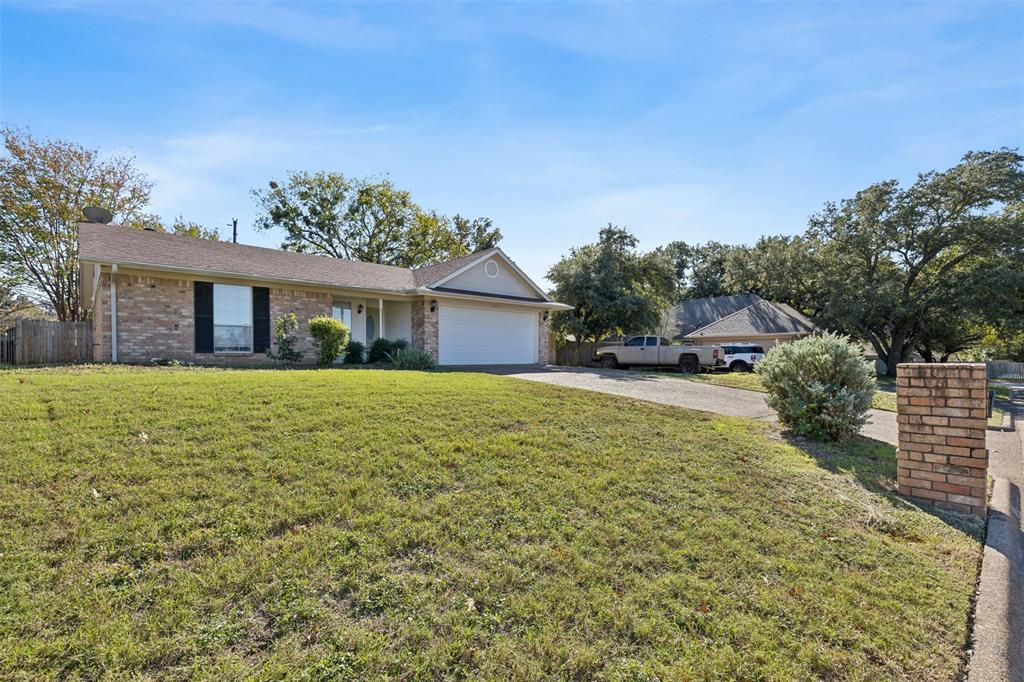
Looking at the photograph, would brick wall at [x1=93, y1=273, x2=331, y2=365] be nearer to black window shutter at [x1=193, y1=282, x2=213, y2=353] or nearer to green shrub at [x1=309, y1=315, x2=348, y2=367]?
black window shutter at [x1=193, y1=282, x2=213, y2=353]

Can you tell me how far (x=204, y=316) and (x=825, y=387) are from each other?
1426 centimetres

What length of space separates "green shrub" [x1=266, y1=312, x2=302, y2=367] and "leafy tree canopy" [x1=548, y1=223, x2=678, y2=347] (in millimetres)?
13644

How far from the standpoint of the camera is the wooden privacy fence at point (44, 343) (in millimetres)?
12016

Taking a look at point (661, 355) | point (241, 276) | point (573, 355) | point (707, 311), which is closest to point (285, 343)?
point (241, 276)

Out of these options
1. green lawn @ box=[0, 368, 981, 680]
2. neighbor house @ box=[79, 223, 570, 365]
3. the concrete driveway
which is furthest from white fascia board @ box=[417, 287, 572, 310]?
green lawn @ box=[0, 368, 981, 680]

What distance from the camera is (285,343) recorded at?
13.2 metres

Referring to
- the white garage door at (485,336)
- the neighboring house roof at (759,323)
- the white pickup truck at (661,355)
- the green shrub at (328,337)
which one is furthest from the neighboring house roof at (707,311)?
the green shrub at (328,337)

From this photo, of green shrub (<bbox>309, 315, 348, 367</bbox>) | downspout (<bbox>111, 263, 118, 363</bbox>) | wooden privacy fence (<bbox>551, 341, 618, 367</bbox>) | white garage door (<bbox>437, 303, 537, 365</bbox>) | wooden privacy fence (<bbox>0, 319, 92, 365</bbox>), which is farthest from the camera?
wooden privacy fence (<bbox>551, 341, 618, 367</bbox>)

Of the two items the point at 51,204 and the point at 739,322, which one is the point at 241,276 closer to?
the point at 51,204

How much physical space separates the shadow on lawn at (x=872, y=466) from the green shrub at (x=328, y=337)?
1095cm

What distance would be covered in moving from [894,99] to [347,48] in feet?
30.4

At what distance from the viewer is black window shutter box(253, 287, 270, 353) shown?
1354cm

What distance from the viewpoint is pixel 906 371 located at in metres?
4.62

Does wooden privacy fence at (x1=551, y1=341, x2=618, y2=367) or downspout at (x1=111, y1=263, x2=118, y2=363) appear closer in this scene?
downspout at (x1=111, y1=263, x2=118, y2=363)
